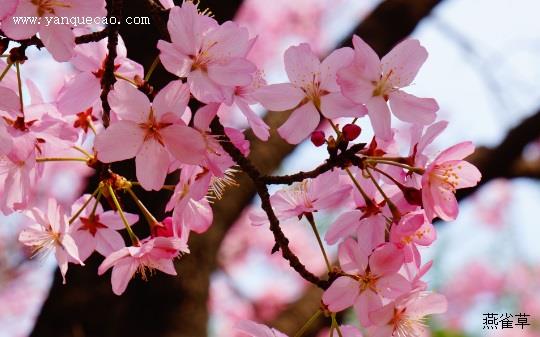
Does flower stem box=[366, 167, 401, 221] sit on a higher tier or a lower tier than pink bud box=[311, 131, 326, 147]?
lower

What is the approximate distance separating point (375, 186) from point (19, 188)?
0.46 metres

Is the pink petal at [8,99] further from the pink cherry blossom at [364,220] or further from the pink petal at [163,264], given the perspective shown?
the pink cherry blossom at [364,220]

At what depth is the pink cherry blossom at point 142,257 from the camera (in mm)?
882

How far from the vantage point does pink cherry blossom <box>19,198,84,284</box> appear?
3.23ft

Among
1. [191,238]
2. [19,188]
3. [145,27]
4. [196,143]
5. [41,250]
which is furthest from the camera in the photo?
[191,238]

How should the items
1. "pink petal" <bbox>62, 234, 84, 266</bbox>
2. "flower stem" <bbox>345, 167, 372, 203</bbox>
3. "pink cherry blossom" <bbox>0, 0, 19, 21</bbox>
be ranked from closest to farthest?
"pink cherry blossom" <bbox>0, 0, 19, 21</bbox> → "flower stem" <bbox>345, 167, 372, 203</bbox> → "pink petal" <bbox>62, 234, 84, 266</bbox>

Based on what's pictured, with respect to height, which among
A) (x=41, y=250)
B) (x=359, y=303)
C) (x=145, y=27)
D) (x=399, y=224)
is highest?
(x=145, y=27)

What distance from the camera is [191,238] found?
89.7 inches

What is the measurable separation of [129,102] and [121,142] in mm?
47

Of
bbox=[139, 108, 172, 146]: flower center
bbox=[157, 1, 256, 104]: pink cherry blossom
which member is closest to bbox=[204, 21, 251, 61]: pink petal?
bbox=[157, 1, 256, 104]: pink cherry blossom

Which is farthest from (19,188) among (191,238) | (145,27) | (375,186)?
(191,238)

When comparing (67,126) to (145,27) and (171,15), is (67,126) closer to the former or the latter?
(171,15)

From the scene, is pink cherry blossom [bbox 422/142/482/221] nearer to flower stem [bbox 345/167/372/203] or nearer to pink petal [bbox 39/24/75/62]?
flower stem [bbox 345/167/372/203]

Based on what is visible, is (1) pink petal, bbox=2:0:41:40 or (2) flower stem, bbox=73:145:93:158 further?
(2) flower stem, bbox=73:145:93:158
